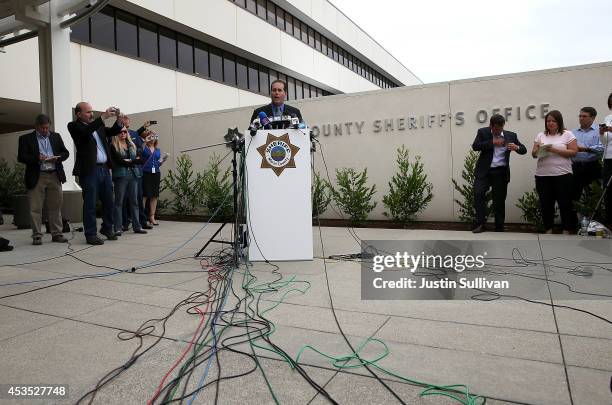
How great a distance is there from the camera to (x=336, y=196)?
8047 mm

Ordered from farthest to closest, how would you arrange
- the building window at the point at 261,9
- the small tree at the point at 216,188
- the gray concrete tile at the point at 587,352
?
the building window at the point at 261,9 < the small tree at the point at 216,188 < the gray concrete tile at the point at 587,352

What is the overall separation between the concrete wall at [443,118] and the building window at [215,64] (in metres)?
9.35

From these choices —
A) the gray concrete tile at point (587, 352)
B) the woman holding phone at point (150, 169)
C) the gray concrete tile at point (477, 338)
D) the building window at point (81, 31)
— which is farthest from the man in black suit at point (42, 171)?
the building window at point (81, 31)

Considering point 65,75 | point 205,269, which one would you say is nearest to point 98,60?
point 65,75

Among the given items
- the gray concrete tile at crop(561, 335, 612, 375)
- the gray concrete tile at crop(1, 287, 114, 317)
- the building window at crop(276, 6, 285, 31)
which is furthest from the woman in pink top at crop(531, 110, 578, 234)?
the building window at crop(276, 6, 285, 31)

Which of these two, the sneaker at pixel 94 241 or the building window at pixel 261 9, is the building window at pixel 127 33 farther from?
the sneaker at pixel 94 241

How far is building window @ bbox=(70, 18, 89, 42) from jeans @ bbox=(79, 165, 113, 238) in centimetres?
782

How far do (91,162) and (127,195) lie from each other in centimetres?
171

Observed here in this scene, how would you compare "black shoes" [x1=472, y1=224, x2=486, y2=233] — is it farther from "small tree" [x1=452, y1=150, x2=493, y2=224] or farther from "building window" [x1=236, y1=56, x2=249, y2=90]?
"building window" [x1=236, y1=56, x2=249, y2=90]

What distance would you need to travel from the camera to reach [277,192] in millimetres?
4547

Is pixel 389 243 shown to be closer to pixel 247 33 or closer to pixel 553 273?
pixel 553 273

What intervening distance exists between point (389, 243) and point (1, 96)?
10.7 metres

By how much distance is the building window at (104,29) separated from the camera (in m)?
12.6

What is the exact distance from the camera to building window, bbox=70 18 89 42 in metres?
12.0
